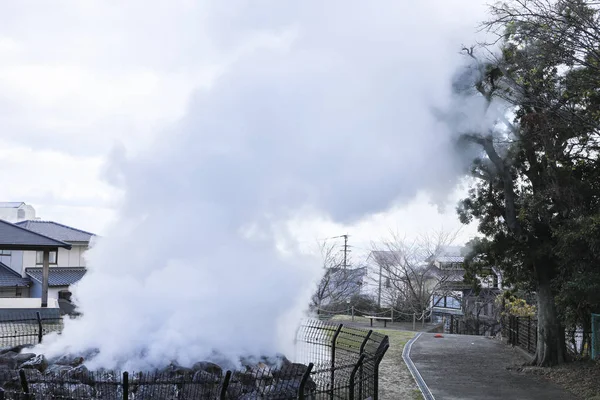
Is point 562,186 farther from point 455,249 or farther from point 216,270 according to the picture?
point 455,249

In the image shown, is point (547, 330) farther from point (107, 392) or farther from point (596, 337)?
point (107, 392)

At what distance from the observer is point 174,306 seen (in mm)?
8594

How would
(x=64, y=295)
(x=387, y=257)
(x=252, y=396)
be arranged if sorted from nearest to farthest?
(x=252, y=396), (x=64, y=295), (x=387, y=257)

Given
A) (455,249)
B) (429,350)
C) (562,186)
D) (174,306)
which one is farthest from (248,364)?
(455,249)

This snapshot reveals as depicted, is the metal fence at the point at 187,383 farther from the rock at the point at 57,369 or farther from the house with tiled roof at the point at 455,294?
the house with tiled roof at the point at 455,294

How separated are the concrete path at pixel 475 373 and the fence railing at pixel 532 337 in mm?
371

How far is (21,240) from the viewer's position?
64.8 ft

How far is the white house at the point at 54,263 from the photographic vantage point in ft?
95.5

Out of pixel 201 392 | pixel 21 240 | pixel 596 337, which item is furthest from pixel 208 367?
pixel 21 240

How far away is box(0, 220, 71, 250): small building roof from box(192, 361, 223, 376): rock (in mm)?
14029

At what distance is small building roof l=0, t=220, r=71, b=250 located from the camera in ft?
63.4

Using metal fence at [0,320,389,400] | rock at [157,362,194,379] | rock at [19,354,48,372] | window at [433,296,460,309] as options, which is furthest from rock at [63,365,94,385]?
window at [433,296,460,309]

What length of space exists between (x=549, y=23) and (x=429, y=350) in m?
10.3

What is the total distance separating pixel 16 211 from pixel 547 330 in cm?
3700
